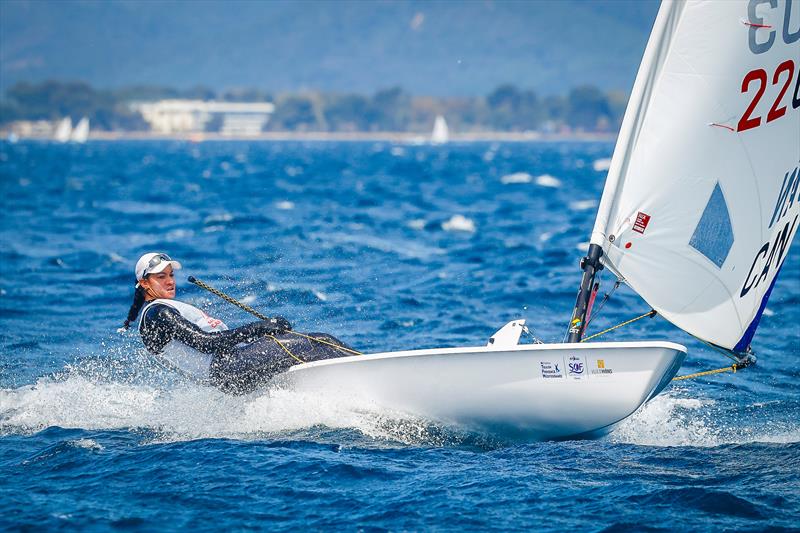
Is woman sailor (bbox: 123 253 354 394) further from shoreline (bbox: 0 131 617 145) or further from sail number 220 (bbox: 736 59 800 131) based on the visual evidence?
shoreline (bbox: 0 131 617 145)

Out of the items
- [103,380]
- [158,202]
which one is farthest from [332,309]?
[158,202]

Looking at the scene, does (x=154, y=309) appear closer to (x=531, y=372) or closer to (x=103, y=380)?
(x=103, y=380)

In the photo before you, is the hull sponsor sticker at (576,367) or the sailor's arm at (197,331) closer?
the hull sponsor sticker at (576,367)

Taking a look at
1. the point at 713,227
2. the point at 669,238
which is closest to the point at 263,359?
the point at 669,238

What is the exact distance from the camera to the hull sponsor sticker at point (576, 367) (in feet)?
Answer: 23.0

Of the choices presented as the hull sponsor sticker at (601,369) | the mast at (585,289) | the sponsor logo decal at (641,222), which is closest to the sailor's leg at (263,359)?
the mast at (585,289)

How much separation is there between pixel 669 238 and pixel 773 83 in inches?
49.3

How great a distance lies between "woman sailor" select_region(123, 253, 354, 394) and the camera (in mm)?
7918

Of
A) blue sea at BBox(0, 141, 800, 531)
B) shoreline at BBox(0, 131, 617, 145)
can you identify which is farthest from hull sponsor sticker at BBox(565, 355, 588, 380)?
shoreline at BBox(0, 131, 617, 145)

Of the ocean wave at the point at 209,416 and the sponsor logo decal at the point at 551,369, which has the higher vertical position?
the sponsor logo decal at the point at 551,369

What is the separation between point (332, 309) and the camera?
12609 millimetres

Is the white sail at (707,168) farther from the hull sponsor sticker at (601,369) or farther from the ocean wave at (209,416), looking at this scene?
the ocean wave at (209,416)

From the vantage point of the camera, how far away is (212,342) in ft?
25.9

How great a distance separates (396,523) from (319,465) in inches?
42.1
